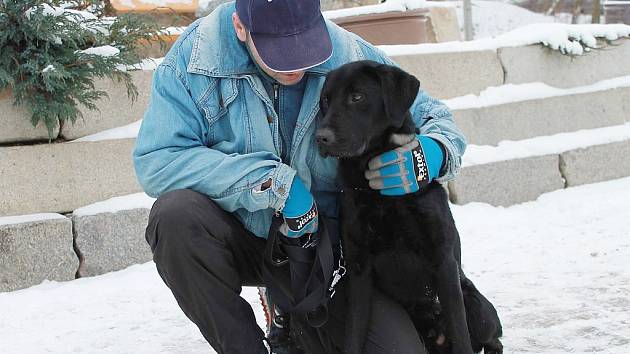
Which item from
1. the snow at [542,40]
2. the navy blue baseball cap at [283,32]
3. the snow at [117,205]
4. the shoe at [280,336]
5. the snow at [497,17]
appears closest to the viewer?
the navy blue baseball cap at [283,32]

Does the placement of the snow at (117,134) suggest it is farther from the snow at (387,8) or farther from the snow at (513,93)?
the snow at (513,93)

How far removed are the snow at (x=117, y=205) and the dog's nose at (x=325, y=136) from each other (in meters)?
1.78

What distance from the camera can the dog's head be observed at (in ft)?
7.66

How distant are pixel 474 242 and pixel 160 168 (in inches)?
92.2

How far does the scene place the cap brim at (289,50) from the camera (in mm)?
2211

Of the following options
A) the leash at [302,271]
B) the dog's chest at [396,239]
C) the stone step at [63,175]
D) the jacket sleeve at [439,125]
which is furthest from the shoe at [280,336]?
the stone step at [63,175]

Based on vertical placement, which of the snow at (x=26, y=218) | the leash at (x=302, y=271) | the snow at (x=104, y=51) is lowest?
the snow at (x=26, y=218)

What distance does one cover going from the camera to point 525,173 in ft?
16.9

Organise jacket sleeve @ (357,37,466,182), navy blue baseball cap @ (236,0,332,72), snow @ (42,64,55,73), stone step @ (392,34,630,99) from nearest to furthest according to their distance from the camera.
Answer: navy blue baseball cap @ (236,0,332,72)
jacket sleeve @ (357,37,466,182)
snow @ (42,64,55,73)
stone step @ (392,34,630,99)

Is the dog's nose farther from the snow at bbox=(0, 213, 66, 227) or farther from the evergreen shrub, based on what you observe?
the snow at bbox=(0, 213, 66, 227)

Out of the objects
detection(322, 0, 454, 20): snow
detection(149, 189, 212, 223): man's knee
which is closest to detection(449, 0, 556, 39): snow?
detection(322, 0, 454, 20): snow

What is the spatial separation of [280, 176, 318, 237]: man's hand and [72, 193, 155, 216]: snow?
1684 mm

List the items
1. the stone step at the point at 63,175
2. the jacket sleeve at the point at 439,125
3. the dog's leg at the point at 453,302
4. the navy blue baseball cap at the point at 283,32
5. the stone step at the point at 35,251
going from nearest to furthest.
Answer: the navy blue baseball cap at the point at 283,32 → the dog's leg at the point at 453,302 → the jacket sleeve at the point at 439,125 → the stone step at the point at 35,251 → the stone step at the point at 63,175

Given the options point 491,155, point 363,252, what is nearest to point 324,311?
point 363,252
